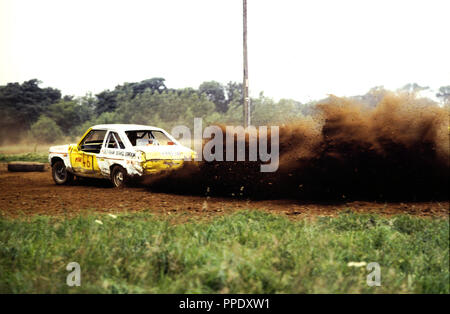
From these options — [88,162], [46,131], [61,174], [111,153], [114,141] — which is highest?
[46,131]

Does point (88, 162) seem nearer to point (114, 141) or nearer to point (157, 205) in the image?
point (114, 141)

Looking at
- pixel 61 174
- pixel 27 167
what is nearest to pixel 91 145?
pixel 61 174

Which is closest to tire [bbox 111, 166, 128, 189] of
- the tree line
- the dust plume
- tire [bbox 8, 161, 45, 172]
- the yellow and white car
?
the yellow and white car

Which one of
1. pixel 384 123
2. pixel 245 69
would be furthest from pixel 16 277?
pixel 245 69

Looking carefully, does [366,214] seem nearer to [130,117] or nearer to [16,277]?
[16,277]

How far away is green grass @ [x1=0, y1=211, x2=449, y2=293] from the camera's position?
13.9 ft

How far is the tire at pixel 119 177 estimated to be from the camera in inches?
442

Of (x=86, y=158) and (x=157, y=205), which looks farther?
(x=86, y=158)

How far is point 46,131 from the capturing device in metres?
37.7

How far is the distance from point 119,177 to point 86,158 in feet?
4.55

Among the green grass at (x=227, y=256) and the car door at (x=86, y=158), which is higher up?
the car door at (x=86, y=158)

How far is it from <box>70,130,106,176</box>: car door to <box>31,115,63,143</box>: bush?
1055 inches

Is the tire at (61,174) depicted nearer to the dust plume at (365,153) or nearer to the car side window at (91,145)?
the car side window at (91,145)

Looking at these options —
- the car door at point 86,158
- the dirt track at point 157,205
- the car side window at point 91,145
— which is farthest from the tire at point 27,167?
the dirt track at point 157,205
